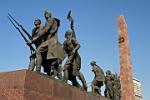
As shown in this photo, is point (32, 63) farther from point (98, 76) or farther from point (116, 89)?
point (116, 89)

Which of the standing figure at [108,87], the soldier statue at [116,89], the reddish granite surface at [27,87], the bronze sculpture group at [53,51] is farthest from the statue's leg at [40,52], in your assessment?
the soldier statue at [116,89]

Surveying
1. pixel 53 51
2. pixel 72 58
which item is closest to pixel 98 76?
pixel 72 58

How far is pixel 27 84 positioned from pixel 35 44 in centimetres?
237

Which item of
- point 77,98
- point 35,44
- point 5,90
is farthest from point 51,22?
point 5,90

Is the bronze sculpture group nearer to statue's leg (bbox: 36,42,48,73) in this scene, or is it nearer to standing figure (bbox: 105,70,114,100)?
statue's leg (bbox: 36,42,48,73)

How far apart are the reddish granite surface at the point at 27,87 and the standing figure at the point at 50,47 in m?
0.86

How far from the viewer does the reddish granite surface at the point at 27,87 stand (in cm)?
741

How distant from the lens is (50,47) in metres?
9.39

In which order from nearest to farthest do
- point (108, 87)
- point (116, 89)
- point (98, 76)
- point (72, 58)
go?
1. point (72, 58)
2. point (98, 76)
3. point (108, 87)
4. point (116, 89)

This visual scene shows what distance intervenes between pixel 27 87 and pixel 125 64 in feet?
43.4

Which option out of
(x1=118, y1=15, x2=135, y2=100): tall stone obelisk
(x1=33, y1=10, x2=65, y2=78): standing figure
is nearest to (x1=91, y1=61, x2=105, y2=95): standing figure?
(x1=33, y1=10, x2=65, y2=78): standing figure

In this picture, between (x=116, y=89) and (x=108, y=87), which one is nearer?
(x=108, y=87)

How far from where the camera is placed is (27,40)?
1008cm

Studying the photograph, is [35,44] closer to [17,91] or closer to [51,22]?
[51,22]
